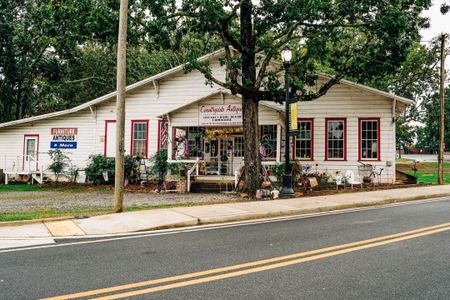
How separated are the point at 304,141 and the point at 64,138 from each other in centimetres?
1379

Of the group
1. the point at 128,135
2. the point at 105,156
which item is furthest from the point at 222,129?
the point at 105,156

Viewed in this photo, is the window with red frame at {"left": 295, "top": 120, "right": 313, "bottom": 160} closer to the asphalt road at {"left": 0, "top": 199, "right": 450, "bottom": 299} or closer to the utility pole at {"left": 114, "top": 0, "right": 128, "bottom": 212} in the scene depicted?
the asphalt road at {"left": 0, "top": 199, "right": 450, "bottom": 299}

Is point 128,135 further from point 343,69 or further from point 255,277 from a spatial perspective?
point 255,277

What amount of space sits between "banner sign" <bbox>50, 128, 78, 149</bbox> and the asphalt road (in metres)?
15.9

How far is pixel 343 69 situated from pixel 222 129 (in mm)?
6713

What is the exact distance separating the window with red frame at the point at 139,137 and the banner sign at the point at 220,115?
456 cm

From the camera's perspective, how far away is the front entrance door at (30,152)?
21656mm

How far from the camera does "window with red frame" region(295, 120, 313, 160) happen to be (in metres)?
19.2

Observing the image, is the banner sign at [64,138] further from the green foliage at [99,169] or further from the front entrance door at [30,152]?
the green foliage at [99,169]

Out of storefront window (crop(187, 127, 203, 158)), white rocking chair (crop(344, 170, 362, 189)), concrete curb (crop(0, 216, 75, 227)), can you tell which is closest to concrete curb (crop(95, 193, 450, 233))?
concrete curb (crop(0, 216, 75, 227))

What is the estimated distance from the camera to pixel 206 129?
→ 19234 mm

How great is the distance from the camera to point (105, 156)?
816 inches

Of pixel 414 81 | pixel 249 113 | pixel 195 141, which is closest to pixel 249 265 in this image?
pixel 249 113

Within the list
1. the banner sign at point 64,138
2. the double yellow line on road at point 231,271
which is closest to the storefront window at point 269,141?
the banner sign at point 64,138
